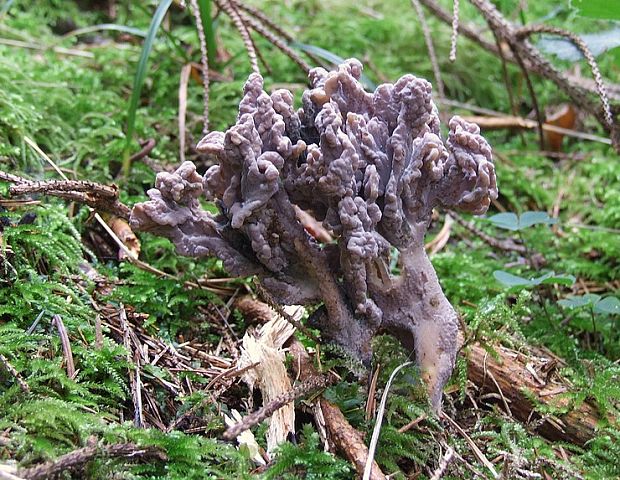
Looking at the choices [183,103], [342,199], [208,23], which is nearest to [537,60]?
[208,23]

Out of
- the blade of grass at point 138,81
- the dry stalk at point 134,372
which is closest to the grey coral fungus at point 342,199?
the dry stalk at point 134,372

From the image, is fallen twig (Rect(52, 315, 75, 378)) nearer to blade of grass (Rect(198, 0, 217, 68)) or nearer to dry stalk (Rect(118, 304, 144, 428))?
dry stalk (Rect(118, 304, 144, 428))

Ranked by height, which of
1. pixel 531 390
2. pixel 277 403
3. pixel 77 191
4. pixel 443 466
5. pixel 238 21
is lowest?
pixel 531 390

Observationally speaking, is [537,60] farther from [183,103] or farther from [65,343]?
[65,343]

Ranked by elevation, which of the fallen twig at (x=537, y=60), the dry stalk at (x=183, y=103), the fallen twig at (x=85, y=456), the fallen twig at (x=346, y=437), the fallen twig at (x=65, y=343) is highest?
the fallen twig at (x=537, y=60)

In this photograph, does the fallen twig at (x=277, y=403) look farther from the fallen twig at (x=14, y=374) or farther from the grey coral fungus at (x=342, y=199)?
the fallen twig at (x=14, y=374)

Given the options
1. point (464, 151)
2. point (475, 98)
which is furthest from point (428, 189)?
point (475, 98)
